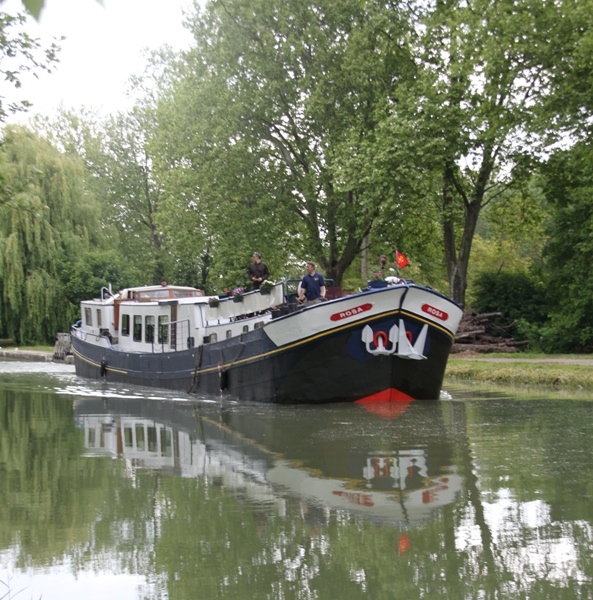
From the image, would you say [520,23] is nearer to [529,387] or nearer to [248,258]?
[529,387]

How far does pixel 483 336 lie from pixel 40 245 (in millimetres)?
20397

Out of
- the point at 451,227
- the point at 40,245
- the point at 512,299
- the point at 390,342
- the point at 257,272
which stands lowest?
the point at 390,342

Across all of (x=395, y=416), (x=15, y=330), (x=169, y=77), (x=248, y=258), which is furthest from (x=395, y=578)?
(x=169, y=77)

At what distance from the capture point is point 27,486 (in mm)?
9891

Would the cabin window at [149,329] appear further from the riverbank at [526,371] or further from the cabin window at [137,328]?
the riverbank at [526,371]

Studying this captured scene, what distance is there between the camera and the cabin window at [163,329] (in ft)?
80.6

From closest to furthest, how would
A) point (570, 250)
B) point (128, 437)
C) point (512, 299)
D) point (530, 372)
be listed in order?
point (128, 437), point (530, 372), point (570, 250), point (512, 299)

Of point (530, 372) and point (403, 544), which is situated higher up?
point (530, 372)

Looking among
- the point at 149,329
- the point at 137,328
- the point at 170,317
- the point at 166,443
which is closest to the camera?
the point at 166,443

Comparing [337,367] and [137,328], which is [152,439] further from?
[137,328]

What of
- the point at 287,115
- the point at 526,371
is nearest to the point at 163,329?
the point at 526,371

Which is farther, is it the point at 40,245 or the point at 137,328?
the point at 40,245

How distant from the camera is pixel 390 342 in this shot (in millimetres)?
18031

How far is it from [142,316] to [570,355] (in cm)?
1168
